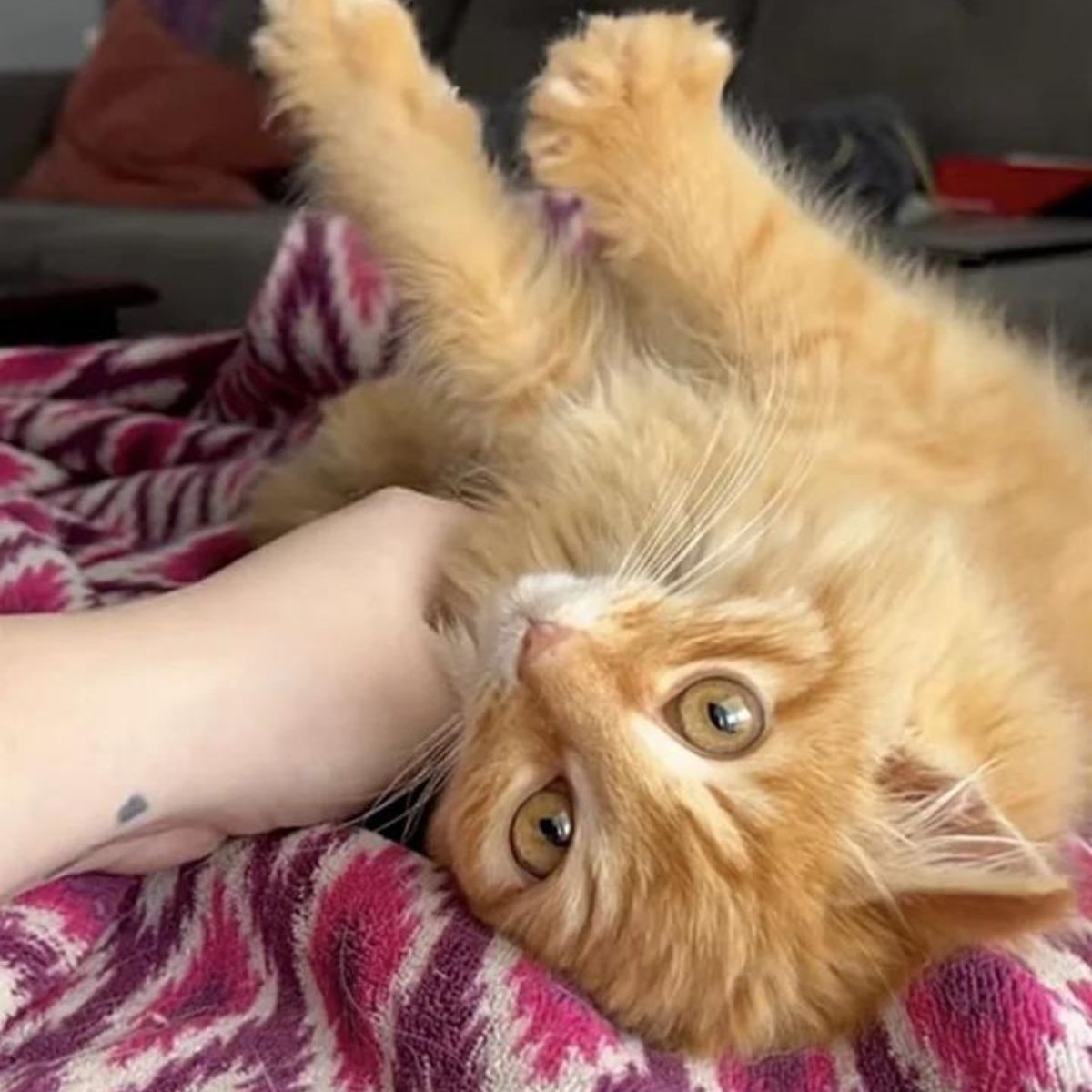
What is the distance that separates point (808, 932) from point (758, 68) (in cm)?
267

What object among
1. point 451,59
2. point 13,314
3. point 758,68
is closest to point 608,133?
point 13,314

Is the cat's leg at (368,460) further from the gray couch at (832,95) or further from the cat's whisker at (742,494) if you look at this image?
the gray couch at (832,95)

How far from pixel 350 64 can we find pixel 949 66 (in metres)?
1.97

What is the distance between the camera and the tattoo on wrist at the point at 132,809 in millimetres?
943

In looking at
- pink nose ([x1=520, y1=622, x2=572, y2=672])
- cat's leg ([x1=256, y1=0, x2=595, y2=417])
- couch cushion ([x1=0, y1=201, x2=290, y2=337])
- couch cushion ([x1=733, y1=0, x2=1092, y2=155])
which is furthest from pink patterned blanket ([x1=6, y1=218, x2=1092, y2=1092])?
couch cushion ([x1=733, y1=0, x2=1092, y2=155])

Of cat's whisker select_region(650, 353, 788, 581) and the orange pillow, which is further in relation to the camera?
the orange pillow

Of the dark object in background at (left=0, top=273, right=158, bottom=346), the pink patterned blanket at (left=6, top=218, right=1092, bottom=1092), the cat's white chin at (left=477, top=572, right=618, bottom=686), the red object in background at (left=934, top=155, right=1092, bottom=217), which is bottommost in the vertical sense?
the dark object in background at (left=0, top=273, right=158, bottom=346)

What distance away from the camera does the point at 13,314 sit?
7.56 feet

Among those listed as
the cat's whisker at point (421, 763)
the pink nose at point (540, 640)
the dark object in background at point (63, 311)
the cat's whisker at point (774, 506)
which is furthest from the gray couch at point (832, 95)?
the pink nose at point (540, 640)

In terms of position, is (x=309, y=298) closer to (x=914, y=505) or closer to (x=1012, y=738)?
(x=914, y=505)

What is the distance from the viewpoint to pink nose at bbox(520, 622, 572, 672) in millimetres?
926

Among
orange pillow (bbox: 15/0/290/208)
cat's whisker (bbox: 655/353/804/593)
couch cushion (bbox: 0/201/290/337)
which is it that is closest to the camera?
cat's whisker (bbox: 655/353/804/593)

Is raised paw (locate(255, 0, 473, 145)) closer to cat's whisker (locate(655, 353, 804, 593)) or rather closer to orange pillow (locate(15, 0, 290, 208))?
cat's whisker (locate(655, 353, 804, 593))

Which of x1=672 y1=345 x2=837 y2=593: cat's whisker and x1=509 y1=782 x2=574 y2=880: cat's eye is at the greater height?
x1=672 y1=345 x2=837 y2=593: cat's whisker
